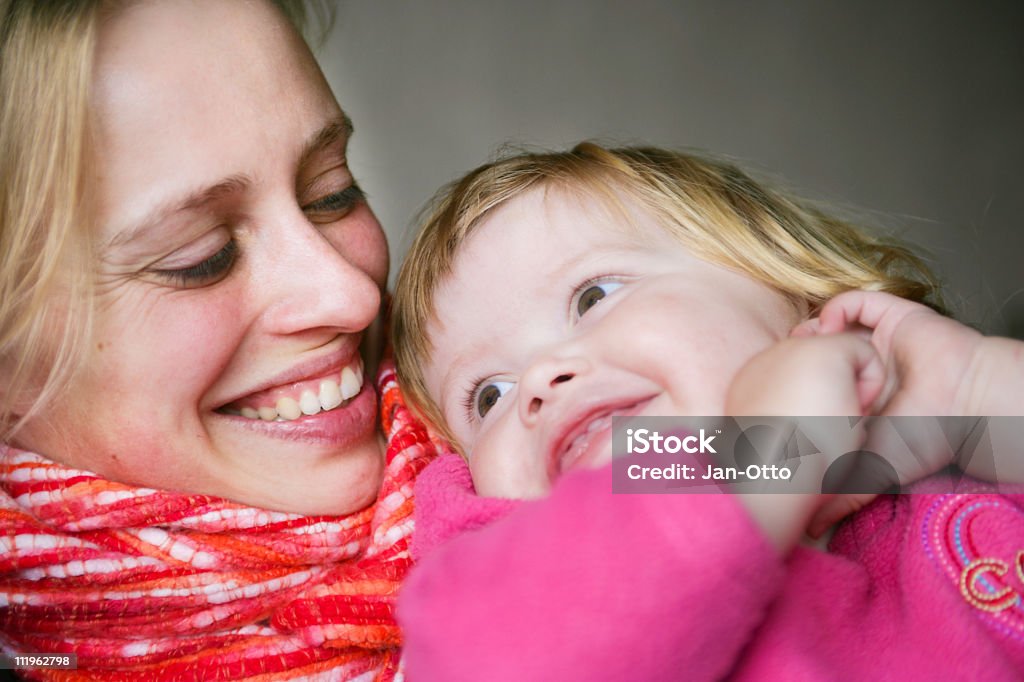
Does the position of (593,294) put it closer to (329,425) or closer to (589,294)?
(589,294)

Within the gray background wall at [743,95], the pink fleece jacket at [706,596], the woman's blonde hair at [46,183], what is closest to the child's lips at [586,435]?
the pink fleece jacket at [706,596]

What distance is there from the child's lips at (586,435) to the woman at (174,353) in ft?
1.09

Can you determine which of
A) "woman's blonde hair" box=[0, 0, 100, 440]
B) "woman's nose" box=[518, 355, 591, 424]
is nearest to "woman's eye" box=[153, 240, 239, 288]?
"woman's blonde hair" box=[0, 0, 100, 440]

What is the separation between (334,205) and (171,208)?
13.0 inches

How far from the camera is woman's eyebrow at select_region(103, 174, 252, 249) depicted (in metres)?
1.12

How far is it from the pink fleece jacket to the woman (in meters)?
0.41

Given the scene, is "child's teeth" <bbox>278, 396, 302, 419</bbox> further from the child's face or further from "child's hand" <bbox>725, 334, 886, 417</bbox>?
"child's hand" <bbox>725, 334, 886, 417</bbox>

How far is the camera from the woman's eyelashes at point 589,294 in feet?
3.94

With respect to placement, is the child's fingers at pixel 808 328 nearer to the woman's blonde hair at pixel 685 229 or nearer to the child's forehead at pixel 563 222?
the woman's blonde hair at pixel 685 229

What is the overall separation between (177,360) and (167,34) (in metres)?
0.43

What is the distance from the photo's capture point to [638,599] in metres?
0.79

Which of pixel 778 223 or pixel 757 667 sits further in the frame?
pixel 778 223

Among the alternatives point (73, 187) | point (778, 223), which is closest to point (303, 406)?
point (73, 187)

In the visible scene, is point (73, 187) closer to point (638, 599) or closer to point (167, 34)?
point (167, 34)
